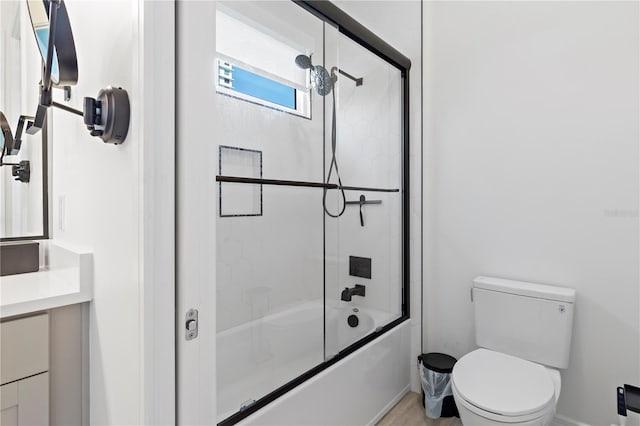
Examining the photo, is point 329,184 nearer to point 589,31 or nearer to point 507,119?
point 507,119

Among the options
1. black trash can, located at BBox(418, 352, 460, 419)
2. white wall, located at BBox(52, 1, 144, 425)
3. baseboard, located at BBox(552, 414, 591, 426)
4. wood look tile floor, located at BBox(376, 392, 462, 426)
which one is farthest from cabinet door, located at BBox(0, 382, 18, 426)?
Answer: baseboard, located at BBox(552, 414, 591, 426)

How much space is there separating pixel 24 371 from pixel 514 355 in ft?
6.60

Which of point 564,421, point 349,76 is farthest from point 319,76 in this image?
point 564,421

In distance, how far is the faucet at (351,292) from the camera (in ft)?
7.38

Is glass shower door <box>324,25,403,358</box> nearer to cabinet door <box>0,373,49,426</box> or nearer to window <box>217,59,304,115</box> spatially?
window <box>217,59,304,115</box>

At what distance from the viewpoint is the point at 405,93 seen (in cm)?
227

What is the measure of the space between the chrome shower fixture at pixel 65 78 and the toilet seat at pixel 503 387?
5.05ft

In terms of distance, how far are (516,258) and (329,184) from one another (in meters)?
1.12

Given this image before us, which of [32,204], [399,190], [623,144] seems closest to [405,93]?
[399,190]

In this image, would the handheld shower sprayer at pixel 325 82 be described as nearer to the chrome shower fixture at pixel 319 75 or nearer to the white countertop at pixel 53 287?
the chrome shower fixture at pixel 319 75

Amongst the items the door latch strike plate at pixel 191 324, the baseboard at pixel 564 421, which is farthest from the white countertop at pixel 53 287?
the baseboard at pixel 564 421

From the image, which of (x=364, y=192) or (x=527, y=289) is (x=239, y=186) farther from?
(x=527, y=289)

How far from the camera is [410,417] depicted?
1.97m

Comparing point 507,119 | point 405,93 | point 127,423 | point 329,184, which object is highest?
point 405,93
